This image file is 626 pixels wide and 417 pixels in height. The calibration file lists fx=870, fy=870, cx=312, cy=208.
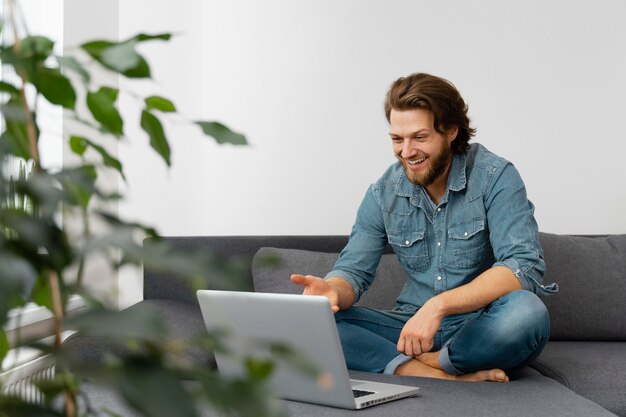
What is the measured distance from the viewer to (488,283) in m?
A: 2.29

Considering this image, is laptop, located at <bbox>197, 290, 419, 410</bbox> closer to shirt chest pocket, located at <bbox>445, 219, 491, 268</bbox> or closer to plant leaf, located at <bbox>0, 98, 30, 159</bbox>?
shirt chest pocket, located at <bbox>445, 219, 491, 268</bbox>

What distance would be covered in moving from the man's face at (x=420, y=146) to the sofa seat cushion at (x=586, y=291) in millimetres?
615

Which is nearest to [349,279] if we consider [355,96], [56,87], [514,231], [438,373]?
[438,373]

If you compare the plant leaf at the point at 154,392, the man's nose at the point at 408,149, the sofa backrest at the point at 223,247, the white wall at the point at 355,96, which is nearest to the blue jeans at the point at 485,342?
the man's nose at the point at 408,149

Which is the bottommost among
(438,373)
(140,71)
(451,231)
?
(438,373)

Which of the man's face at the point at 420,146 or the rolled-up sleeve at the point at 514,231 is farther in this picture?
the man's face at the point at 420,146

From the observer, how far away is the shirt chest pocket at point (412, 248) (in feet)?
8.68

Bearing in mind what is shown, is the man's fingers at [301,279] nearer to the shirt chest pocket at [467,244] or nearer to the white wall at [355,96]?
the shirt chest pocket at [467,244]

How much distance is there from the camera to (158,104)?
22.5 inches

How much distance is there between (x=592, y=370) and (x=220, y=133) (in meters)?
2.11

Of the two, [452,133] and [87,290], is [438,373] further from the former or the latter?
[87,290]

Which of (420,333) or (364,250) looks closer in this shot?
(420,333)

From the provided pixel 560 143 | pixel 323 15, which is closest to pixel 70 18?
pixel 323 15

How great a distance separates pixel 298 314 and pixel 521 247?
820mm
